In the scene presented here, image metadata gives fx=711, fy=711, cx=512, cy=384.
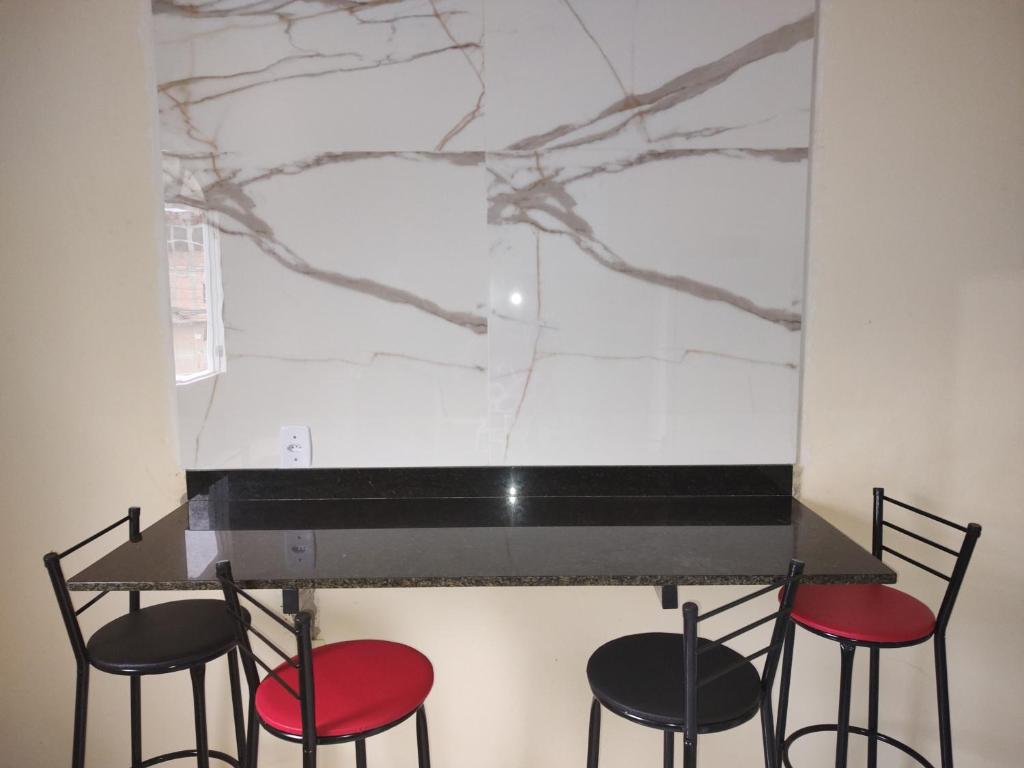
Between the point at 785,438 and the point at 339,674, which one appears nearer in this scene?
the point at 339,674

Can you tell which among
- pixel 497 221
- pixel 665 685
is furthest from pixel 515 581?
pixel 497 221

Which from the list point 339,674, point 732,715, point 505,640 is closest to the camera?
point 732,715

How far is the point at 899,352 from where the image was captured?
6.14ft

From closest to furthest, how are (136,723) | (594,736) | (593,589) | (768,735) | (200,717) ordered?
1. (768,735)
2. (594,736)
3. (200,717)
4. (136,723)
5. (593,589)

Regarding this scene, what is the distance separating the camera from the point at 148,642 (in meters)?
1.46

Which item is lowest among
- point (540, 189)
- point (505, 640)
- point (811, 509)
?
point (505, 640)

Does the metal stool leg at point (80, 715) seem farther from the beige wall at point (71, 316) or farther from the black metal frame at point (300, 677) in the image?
the beige wall at point (71, 316)

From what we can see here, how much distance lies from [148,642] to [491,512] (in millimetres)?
799

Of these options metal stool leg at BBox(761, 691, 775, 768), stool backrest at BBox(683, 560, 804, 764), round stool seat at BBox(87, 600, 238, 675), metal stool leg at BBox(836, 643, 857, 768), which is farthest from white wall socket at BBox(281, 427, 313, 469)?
metal stool leg at BBox(836, 643, 857, 768)

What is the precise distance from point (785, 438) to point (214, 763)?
6.05 feet

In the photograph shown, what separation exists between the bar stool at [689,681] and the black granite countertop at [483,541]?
142 millimetres

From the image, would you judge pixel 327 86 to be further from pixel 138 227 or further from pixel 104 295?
pixel 104 295

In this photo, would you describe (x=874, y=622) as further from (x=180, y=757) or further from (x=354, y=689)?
(x=180, y=757)

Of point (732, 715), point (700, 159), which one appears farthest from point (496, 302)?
point (732, 715)
